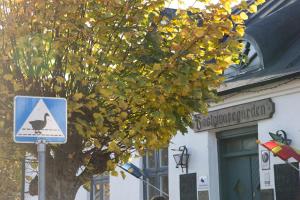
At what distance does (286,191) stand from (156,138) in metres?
5.17

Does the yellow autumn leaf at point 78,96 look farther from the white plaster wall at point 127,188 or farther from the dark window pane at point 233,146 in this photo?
the white plaster wall at point 127,188

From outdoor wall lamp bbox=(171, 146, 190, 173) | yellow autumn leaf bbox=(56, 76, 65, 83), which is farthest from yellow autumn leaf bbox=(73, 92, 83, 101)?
outdoor wall lamp bbox=(171, 146, 190, 173)

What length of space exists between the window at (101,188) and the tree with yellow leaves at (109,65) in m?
11.2

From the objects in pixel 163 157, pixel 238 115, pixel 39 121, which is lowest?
pixel 39 121

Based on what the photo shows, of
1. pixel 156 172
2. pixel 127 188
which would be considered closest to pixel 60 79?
pixel 156 172

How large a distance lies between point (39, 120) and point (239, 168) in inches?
342

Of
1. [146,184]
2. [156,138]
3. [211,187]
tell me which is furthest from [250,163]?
[156,138]

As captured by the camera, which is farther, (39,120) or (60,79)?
(60,79)

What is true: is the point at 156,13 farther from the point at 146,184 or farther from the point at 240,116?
the point at 146,184

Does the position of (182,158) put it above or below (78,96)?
below

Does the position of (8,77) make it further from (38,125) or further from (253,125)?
(253,125)

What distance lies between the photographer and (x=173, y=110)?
738 cm

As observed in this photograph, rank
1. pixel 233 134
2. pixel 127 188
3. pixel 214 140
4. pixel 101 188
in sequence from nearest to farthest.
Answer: pixel 233 134 → pixel 214 140 → pixel 127 188 → pixel 101 188

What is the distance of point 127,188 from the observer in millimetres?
17188
